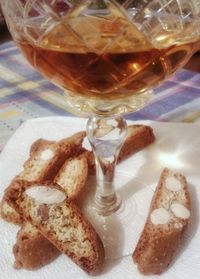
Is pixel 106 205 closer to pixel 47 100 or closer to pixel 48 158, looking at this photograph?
pixel 48 158

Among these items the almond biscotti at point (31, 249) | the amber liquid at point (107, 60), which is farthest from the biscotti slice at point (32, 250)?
the amber liquid at point (107, 60)

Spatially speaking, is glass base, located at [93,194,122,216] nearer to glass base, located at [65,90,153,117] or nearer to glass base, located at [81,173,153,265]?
glass base, located at [81,173,153,265]

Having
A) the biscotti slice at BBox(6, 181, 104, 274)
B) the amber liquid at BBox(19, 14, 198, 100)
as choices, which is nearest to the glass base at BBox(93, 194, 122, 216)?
the biscotti slice at BBox(6, 181, 104, 274)

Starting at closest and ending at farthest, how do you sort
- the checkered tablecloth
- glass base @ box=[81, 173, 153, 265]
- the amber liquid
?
1. the amber liquid
2. glass base @ box=[81, 173, 153, 265]
3. the checkered tablecloth

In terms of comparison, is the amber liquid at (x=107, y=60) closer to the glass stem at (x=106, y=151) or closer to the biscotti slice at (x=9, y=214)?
the glass stem at (x=106, y=151)

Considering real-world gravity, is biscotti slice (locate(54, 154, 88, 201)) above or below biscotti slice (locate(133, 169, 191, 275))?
above

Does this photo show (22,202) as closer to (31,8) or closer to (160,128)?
(31,8)

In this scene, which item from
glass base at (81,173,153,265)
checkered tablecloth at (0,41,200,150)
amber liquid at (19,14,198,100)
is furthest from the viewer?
checkered tablecloth at (0,41,200,150)

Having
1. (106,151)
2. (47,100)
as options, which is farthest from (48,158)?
(47,100)

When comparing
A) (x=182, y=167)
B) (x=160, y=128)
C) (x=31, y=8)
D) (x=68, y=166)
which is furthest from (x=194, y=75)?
(x=31, y=8)
